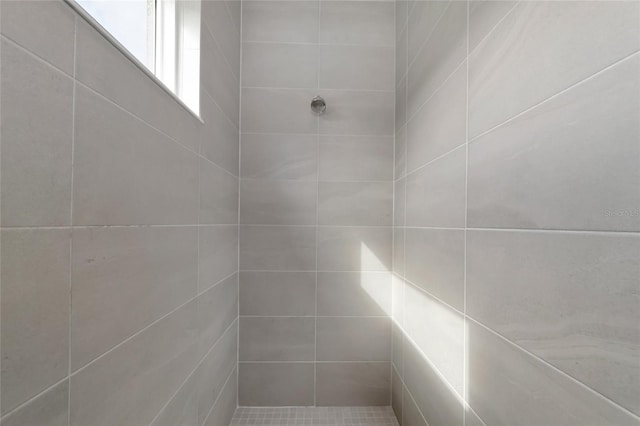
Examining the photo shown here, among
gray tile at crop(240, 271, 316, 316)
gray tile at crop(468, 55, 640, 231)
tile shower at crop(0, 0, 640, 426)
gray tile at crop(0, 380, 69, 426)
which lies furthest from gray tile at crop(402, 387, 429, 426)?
gray tile at crop(0, 380, 69, 426)

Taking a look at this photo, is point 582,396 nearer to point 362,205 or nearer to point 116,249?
point 116,249

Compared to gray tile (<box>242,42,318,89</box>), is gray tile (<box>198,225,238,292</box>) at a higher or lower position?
lower

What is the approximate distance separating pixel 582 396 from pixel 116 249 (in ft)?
3.15

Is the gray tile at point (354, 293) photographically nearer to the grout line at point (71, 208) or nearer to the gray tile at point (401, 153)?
the gray tile at point (401, 153)

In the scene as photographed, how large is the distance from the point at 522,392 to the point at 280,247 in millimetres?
1304

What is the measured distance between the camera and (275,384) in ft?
5.54

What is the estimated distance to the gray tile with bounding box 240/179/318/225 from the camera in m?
1.71

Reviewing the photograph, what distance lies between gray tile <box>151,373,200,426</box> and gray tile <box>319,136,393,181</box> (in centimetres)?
121

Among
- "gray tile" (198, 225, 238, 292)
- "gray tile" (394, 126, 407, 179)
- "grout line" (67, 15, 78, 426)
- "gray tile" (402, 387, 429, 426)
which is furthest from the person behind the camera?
"gray tile" (394, 126, 407, 179)

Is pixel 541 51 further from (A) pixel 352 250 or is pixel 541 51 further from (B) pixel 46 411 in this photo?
(A) pixel 352 250

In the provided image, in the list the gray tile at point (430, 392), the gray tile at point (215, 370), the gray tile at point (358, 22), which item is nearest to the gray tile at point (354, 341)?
the gray tile at point (430, 392)

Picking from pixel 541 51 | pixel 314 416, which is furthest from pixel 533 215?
pixel 314 416

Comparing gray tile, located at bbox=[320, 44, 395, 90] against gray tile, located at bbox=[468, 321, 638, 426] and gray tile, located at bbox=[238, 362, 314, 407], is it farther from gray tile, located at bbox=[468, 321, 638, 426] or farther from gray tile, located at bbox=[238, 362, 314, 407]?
gray tile, located at bbox=[238, 362, 314, 407]

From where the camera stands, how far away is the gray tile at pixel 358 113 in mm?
1737
